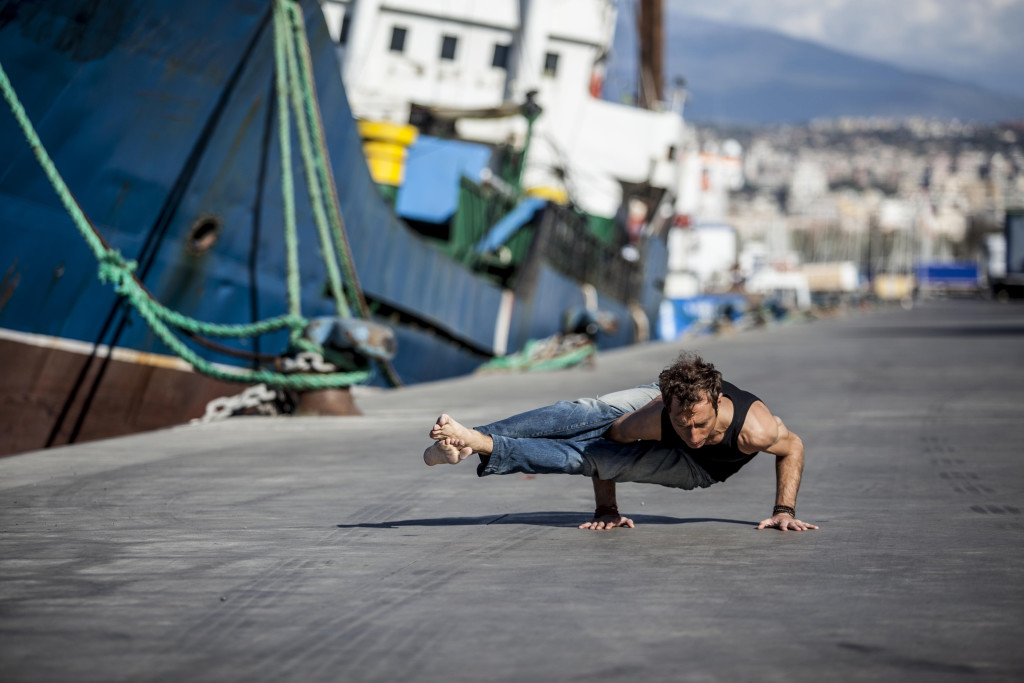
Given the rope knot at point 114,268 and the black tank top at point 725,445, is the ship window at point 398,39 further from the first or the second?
the black tank top at point 725,445

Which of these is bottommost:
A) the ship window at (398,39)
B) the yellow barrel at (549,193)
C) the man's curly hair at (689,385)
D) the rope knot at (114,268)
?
the man's curly hair at (689,385)

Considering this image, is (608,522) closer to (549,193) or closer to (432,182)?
(432,182)

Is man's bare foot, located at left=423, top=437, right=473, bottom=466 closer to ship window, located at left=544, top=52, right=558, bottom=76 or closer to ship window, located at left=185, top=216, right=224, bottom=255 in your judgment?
ship window, located at left=185, top=216, right=224, bottom=255

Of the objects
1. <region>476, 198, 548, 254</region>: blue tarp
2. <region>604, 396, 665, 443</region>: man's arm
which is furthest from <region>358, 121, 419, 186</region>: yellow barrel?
<region>604, 396, 665, 443</region>: man's arm

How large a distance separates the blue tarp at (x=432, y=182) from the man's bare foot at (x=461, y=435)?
12.0 m

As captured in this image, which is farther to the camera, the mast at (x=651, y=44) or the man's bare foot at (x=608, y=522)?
the mast at (x=651, y=44)

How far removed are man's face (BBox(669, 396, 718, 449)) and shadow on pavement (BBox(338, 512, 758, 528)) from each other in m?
0.84

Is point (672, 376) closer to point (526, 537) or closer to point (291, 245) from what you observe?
point (526, 537)

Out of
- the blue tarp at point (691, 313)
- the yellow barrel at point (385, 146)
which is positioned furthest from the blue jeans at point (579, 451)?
the blue tarp at point (691, 313)

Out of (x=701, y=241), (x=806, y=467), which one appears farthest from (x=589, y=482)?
(x=701, y=241)

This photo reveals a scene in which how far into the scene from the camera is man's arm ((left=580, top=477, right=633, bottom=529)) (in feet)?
17.3

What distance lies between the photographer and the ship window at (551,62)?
81.5ft

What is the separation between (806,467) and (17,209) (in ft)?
18.2

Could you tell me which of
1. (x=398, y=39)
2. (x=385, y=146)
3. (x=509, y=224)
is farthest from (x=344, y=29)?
(x=385, y=146)
